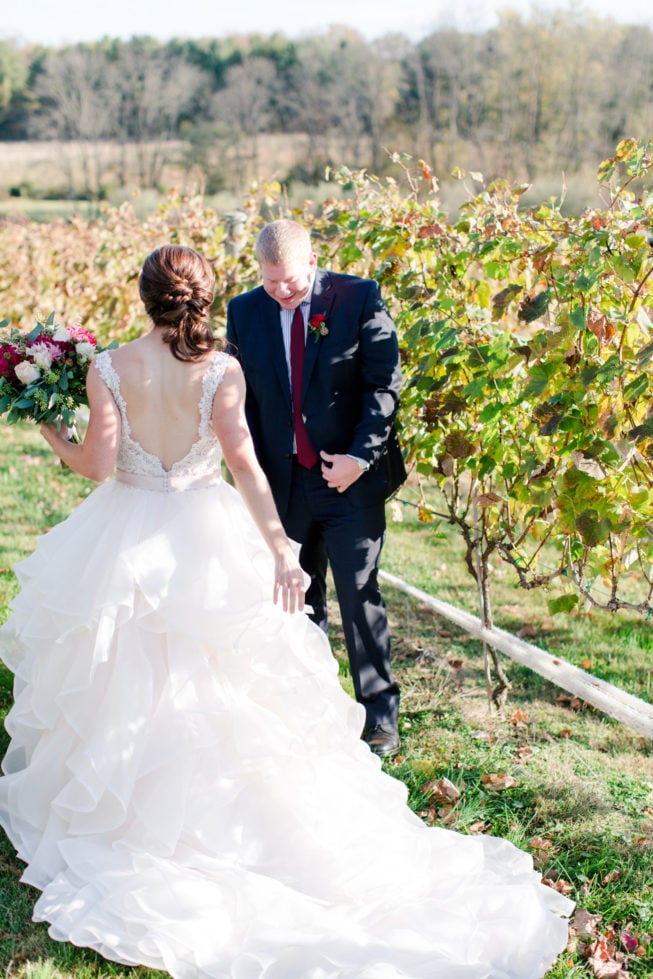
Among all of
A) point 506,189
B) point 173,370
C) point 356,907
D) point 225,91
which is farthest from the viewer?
point 225,91

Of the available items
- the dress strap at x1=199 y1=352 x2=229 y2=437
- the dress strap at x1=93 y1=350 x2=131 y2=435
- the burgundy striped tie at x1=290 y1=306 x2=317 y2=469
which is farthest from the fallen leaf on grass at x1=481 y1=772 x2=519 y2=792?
the dress strap at x1=93 y1=350 x2=131 y2=435

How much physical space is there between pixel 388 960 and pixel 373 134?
49.7 m

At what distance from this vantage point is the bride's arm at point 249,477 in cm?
300

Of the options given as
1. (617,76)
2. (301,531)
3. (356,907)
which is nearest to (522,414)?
(301,531)

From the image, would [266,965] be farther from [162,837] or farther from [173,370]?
[173,370]

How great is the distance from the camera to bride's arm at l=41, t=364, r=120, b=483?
2973mm

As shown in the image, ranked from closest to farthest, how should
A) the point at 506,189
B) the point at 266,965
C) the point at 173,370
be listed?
the point at 266,965, the point at 173,370, the point at 506,189

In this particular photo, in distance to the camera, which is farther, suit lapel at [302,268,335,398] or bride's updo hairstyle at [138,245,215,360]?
suit lapel at [302,268,335,398]

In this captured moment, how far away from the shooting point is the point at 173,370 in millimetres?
2988

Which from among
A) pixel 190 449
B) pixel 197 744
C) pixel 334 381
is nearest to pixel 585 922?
A: pixel 197 744

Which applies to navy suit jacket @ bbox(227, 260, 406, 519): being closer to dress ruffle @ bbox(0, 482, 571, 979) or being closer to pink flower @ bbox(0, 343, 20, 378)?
dress ruffle @ bbox(0, 482, 571, 979)

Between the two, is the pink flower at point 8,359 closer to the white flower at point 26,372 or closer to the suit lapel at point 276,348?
the white flower at point 26,372

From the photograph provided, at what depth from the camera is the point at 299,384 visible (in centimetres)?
380

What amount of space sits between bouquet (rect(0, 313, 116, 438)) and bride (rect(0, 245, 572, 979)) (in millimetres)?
101
